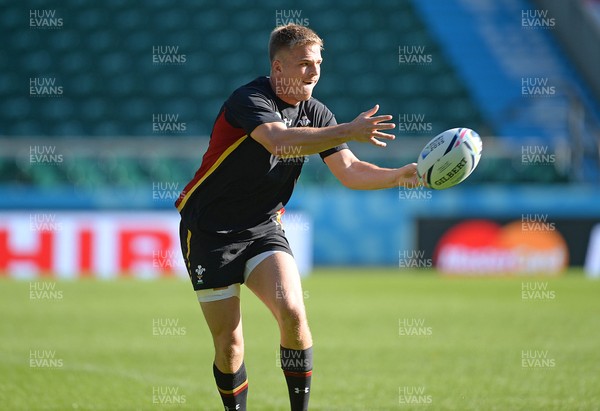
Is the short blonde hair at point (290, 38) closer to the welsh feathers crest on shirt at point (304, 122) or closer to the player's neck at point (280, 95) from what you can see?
the player's neck at point (280, 95)

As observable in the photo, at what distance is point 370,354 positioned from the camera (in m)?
9.57

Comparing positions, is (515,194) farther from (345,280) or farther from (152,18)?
(152,18)

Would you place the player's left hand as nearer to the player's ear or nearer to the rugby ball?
the rugby ball

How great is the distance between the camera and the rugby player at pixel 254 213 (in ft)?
18.1

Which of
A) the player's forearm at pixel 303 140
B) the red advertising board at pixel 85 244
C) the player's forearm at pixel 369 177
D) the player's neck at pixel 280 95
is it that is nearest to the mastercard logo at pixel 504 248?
the red advertising board at pixel 85 244

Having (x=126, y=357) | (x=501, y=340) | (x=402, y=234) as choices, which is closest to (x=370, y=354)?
(x=501, y=340)

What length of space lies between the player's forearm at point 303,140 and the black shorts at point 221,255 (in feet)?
2.26

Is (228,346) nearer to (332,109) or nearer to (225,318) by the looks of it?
(225,318)

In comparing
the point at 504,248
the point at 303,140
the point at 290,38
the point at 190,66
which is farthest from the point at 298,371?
the point at 190,66

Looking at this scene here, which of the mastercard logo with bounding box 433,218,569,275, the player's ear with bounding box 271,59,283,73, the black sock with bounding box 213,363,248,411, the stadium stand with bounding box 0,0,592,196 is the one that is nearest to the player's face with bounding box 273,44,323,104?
the player's ear with bounding box 271,59,283,73

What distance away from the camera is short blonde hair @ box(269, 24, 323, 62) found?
557cm

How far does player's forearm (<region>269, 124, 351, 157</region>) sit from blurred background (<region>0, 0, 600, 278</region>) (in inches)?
472

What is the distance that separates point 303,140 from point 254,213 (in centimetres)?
75

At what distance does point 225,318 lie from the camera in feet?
18.7
